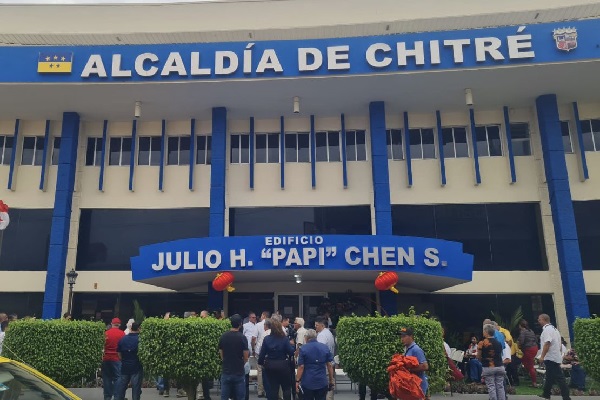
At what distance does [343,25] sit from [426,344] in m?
13.9

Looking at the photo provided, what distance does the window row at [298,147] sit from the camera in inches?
774

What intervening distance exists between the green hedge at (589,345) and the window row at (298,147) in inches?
430

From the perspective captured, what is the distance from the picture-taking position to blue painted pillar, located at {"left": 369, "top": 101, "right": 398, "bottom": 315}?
1730 centimetres

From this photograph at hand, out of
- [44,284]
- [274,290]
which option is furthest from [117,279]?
[274,290]

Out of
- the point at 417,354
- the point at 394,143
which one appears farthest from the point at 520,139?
the point at 417,354

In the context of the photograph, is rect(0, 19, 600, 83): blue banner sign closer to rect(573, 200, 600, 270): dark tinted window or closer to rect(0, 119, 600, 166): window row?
rect(0, 119, 600, 166): window row

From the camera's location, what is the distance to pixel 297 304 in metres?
18.5

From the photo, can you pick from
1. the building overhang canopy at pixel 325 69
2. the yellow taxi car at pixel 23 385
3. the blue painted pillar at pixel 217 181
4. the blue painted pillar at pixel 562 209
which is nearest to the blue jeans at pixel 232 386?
the yellow taxi car at pixel 23 385

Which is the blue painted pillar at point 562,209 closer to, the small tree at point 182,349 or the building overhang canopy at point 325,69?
the building overhang canopy at point 325,69

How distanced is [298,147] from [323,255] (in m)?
6.66

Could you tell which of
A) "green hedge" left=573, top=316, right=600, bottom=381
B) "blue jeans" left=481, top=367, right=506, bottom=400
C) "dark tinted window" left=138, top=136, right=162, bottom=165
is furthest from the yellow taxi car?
"dark tinted window" left=138, top=136, right=162, bottom=165

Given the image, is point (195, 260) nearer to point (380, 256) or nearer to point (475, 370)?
point (380, 256)

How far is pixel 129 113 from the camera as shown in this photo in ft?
64.6

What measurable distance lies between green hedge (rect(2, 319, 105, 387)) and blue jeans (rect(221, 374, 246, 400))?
3592 mm
